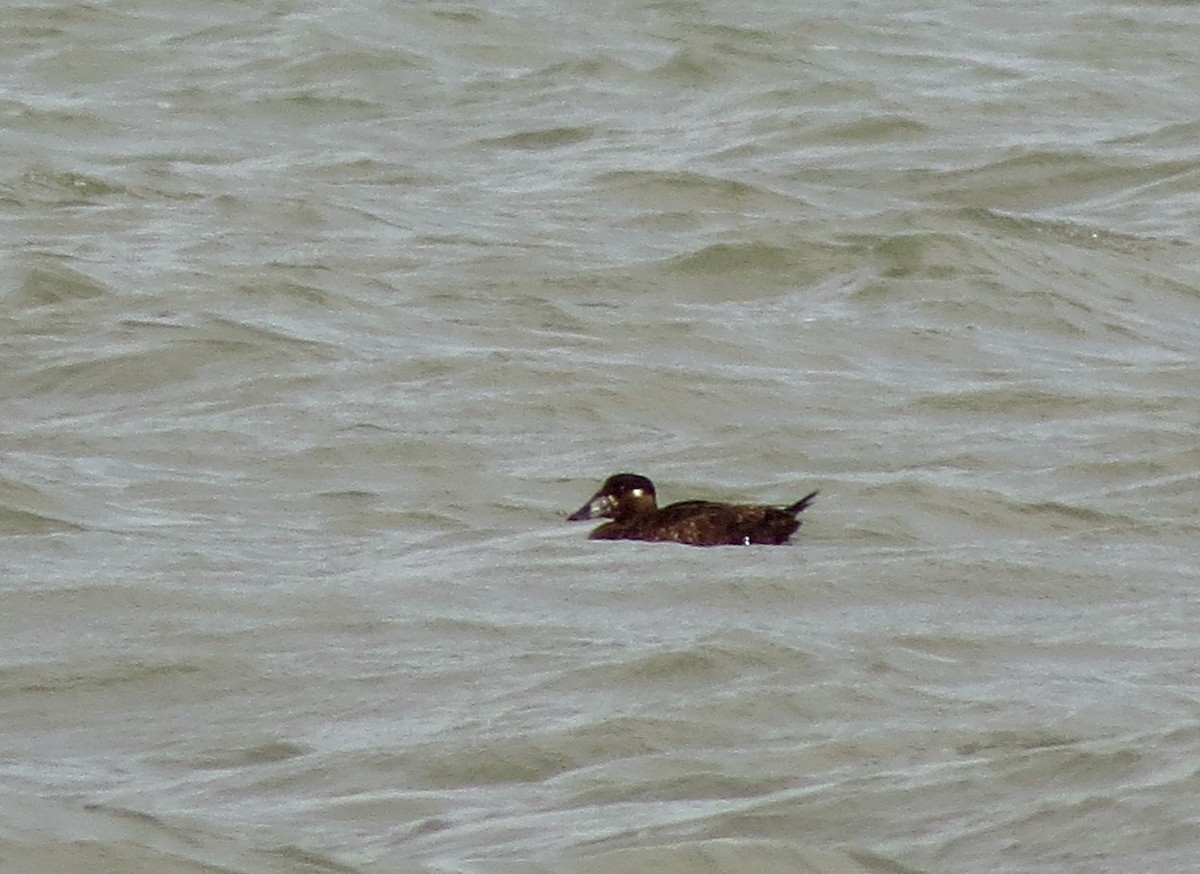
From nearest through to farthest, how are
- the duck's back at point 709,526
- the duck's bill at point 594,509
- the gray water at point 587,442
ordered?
1. the gray water at point 587,442
2. the duck's back at point 709,526
3. the duck's bill at point 594,509

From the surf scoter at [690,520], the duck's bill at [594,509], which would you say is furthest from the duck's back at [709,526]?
the duck's bill at [594,509]

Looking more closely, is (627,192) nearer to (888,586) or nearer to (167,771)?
(888,586)

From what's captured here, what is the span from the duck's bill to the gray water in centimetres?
8

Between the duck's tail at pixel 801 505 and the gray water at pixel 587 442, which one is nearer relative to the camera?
the gray water at pixel 587 442

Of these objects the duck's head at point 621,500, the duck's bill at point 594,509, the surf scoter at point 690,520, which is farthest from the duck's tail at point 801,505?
the duck's bill at point 594,509

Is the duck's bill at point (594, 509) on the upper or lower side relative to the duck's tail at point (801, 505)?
lower

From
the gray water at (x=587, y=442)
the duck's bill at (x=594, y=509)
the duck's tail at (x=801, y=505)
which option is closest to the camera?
the gray water at (x=587, y=442)

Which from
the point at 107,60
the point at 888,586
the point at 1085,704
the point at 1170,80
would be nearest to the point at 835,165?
the point at 1170,80

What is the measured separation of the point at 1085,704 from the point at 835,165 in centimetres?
925

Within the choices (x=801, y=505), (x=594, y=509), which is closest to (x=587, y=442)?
(x=594, y=509)

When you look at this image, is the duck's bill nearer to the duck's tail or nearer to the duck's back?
the duck's back

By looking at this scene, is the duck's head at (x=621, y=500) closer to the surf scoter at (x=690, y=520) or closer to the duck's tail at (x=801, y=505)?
the surf scoter at (x=690, y=520)

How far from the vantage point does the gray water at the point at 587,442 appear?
5879 millimetres

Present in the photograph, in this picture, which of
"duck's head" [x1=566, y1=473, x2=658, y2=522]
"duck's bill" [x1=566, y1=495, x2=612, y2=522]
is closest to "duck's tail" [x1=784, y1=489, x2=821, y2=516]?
"duck's head" [x1=566, y1=473, x2=658, y2=522]
